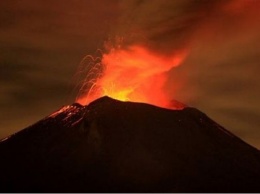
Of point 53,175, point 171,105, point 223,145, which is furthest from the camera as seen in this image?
point 171,105

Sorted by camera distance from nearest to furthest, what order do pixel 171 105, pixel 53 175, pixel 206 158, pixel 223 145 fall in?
pixel 53 175, pixel 206 158, pixel 223 145, pixel 171 105

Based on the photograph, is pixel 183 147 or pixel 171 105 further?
pixel 171 105

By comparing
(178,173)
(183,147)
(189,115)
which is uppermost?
(189,115)

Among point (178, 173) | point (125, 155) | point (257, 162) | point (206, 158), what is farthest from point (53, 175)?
point (257, 162)

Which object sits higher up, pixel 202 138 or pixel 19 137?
pixel 19 137

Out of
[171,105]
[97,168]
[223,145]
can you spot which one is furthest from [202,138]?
[97,168]

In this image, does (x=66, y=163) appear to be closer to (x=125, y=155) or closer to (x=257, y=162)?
(x=125, y=155)
